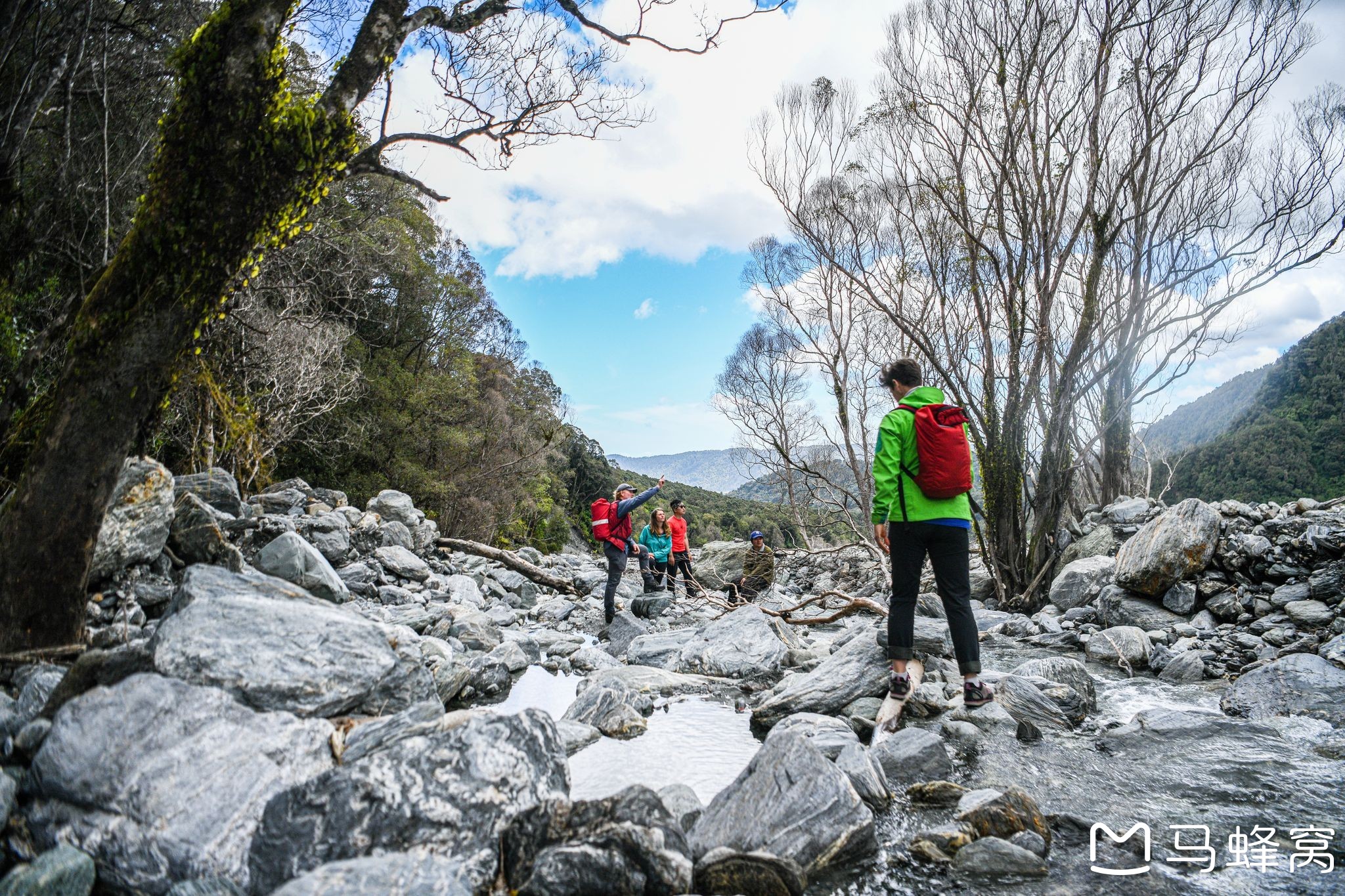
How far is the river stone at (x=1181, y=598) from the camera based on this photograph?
7.44 meters

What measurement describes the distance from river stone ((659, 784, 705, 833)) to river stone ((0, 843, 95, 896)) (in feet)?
6.03

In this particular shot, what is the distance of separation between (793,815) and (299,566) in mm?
5217

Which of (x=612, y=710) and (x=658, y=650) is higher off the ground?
(x=612, y=710)

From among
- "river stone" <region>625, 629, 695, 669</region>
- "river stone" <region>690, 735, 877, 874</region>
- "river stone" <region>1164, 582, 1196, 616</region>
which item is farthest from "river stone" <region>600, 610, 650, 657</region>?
"river stone" <region>1164, 582, 1196, 616</region>

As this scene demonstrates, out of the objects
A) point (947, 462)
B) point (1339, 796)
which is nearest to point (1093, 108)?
point (947, 462)

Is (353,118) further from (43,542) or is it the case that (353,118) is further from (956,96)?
(956,96)

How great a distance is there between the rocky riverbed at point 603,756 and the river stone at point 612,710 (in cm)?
3

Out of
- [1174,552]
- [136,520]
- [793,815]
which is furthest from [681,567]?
[793,815]

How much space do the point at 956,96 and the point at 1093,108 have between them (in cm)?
180

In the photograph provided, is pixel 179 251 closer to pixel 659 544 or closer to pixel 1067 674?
pixel 1067 674

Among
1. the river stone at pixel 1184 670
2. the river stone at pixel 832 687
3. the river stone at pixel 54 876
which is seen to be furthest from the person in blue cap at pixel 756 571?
the river stone at pixel 54 876

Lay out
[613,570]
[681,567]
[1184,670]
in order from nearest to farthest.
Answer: [1184,670] < [613,570] < [681,567]

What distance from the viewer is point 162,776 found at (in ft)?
7.15

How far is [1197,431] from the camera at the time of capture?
3603 cm
